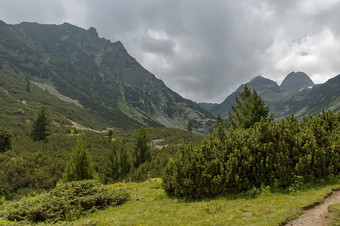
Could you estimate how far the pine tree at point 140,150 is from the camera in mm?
35875

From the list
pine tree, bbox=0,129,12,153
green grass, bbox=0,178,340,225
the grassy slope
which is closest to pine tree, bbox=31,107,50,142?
pine tree, bbox=0,129,12,153

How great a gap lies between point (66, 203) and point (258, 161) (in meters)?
11.6

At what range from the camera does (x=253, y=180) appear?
11.7 m

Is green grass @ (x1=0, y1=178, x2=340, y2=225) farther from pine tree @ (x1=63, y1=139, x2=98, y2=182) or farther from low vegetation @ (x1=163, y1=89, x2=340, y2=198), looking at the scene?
pine tree @ (x1=63, y1=139, x2=98, y2=182)

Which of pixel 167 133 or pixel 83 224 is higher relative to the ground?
pixel 167 133

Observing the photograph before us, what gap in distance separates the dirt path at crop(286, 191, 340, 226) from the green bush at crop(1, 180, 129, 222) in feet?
34.8

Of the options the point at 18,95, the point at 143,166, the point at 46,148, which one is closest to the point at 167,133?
the point at 46,148

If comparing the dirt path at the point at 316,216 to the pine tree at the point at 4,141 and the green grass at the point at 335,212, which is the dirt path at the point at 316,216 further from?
the pine tree at the point at 4,141

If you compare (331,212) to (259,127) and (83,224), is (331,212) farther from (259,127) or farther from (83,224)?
(83,224)

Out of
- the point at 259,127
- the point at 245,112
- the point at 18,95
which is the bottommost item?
the point at 259,127

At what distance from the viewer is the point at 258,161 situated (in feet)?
38.8

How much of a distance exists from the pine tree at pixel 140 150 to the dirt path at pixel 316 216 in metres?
29.8

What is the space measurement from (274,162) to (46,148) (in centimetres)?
5055

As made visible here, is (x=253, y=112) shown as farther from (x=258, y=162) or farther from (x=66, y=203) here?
(x=66, y=203)
